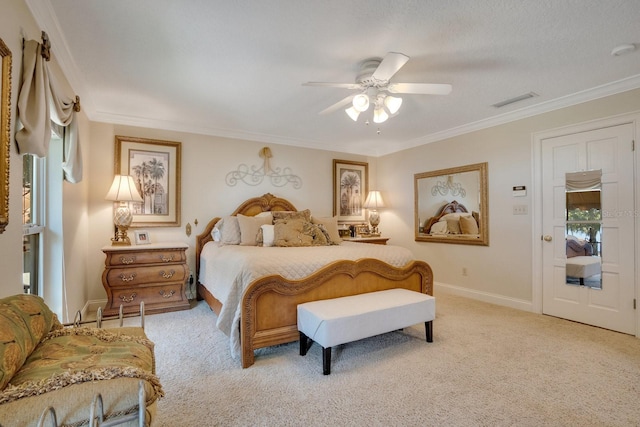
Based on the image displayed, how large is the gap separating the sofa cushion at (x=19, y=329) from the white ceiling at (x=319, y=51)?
5.28 feet

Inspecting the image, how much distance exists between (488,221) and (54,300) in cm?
463

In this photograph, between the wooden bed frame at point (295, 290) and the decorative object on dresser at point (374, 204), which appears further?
the decorative object on dresser at point (374, 204)

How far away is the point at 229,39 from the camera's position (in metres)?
2.15

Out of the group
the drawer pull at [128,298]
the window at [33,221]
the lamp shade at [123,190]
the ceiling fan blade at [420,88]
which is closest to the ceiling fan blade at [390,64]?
the ceiling fan blade at [420,88]

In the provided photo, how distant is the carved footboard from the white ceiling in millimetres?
1722

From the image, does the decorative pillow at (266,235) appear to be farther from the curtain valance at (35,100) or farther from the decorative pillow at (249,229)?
the curtain valance at (35,100)

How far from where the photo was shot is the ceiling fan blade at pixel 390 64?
196cm

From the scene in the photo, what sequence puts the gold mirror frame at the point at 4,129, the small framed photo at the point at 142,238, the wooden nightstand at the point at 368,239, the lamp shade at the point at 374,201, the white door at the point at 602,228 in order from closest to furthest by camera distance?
the gold mirror frame at the point at 4,129 < the white door at the point at 602,228 < the small framed photo at the point at 142,238 < the wooden nightstand at the point at 368,239 < the lamp shade at the point at 374,201

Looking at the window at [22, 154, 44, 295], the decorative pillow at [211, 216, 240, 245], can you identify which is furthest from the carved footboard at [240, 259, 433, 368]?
the window at [22, 154, 44, 295]

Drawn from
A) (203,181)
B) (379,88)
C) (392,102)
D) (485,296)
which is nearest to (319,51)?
(379,88)

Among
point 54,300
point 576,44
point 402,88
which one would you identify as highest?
point 576,44

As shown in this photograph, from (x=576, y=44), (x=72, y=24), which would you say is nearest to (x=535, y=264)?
(x=576, y=44)

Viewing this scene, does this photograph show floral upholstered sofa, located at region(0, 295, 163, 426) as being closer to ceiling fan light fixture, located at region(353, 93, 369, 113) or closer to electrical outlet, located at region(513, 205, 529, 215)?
ceiling fan light fixture, located at region(353, 93, 369, 113)

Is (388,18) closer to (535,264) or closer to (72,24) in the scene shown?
(72,24)
